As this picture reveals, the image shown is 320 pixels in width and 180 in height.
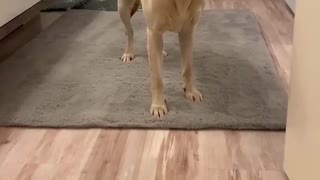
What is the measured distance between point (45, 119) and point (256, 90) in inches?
33.3

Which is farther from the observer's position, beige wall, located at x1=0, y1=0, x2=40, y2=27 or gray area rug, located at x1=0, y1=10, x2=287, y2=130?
beige wall, located at x1=0, y1=0, x2=40, y2=27

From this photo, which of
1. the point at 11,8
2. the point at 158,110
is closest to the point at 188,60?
the point at 158,110

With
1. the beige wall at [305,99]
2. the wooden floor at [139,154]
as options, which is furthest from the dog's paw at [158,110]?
the beige wall at [305,99]

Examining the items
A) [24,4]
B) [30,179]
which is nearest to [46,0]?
[24,4]

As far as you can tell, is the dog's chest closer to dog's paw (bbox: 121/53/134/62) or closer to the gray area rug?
the gray area rug

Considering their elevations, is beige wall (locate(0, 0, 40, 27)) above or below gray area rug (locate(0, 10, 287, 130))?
above

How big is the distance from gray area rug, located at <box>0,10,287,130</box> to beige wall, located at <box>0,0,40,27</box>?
7.8 inches

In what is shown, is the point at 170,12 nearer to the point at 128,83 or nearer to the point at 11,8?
the point at 128,83

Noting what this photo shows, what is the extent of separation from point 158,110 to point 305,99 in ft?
2.40

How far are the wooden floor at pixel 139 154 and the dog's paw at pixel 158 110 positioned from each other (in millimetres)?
100

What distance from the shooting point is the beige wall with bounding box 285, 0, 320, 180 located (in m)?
1.15

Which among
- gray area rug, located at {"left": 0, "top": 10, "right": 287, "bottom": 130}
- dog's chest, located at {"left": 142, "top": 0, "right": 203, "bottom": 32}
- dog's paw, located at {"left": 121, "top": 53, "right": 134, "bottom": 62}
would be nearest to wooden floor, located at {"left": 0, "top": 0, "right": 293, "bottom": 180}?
gray area rug, located at {"left": 0, "top": 10, "right": 287, "bottom": 130}

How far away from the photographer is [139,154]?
5.37 ft

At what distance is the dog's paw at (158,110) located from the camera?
1871 mm
